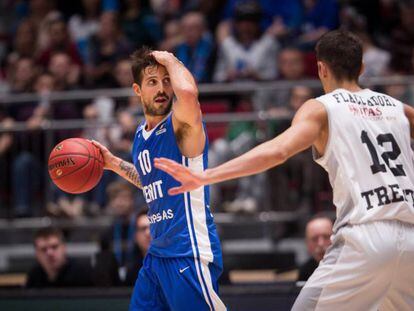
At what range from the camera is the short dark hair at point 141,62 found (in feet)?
19.6

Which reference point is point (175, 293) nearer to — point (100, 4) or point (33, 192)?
point (33, 192)

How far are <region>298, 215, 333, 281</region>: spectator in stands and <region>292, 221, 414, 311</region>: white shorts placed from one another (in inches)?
115

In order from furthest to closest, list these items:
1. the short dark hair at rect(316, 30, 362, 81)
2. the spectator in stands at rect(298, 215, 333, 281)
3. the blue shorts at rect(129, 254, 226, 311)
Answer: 1. the spectator in stands at rect(298, 215, 333, 281)
2. the blue shorts at rect(129, 254, 226, 311)
3. the short dark hair at rect(316, 30, 362, 81)

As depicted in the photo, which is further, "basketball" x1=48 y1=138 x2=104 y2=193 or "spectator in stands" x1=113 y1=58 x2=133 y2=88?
"spectator in stands" x1=113 y1=58 x2=133 y2=88

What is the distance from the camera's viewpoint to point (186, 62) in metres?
12.1

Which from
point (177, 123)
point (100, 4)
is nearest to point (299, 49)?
point (100, 4)

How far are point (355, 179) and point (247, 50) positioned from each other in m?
7.19

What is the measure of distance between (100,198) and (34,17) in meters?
4.64

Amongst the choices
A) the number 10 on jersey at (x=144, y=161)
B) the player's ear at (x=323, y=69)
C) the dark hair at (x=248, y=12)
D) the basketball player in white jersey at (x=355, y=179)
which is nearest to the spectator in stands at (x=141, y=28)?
the dark hair at (x=248, y=12)

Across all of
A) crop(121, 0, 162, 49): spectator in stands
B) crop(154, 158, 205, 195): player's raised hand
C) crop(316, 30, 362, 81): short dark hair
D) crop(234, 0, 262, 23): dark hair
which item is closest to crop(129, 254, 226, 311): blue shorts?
crop(154, 158, 205, 195): player's raised hand

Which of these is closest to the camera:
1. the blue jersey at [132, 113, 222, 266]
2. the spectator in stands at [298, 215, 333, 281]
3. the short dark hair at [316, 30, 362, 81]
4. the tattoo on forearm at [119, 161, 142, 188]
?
the short dark hair at [316, 30, 362, 81]

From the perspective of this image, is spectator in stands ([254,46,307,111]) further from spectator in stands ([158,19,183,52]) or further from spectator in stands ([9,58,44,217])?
spectator in stands ([9,58,44,217])

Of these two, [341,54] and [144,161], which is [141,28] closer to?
[144,161]

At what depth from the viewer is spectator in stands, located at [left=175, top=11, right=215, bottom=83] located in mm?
12000
